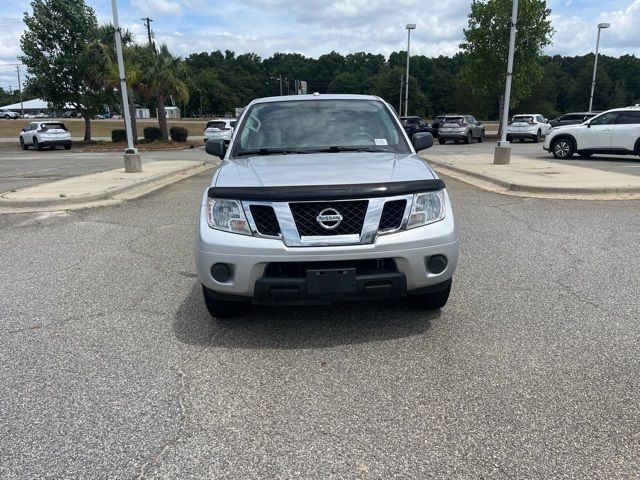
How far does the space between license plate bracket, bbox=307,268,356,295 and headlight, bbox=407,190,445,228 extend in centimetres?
56

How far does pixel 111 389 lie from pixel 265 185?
1596 millimetres

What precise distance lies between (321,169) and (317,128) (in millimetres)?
1135

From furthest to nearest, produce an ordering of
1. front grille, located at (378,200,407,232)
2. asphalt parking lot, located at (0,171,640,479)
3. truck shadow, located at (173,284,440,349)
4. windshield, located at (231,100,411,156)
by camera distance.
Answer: windshield, located at (231,100,411,156), truck shadow, located at (173,284,440,349), front grille, located at (378,200,407,232), asphalt parking lot, located at (0,171,640,479)

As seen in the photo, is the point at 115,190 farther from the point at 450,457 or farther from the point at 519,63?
the point at 519,63

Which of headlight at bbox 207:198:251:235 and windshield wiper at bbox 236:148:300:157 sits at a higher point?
windshield wiper at bbox 236:148:300:157

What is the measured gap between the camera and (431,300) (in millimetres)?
4121

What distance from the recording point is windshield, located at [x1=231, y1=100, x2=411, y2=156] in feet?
15.2

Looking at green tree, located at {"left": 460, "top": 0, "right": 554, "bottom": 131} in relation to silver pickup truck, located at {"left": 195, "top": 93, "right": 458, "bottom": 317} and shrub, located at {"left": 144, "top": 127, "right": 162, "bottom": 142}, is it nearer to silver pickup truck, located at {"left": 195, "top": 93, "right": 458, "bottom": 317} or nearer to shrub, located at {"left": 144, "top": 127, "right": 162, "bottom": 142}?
shrub, located at {"left": 144, "top": 127, "right": 162, "bottom": 142}

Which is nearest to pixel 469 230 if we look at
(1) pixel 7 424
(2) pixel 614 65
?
(1) pixel 7 424

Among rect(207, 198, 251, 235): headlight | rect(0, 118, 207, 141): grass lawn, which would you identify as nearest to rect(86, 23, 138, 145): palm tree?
rect(0, 118, 207, 141): grass lawn

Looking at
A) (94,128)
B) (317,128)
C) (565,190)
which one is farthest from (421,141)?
(94,128)

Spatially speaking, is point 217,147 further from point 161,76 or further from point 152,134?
point 152,134

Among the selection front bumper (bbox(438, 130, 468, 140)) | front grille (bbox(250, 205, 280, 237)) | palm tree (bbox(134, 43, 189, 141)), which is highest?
palm tree (bbox(134, 43, 189, 141))

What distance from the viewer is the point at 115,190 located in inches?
431
